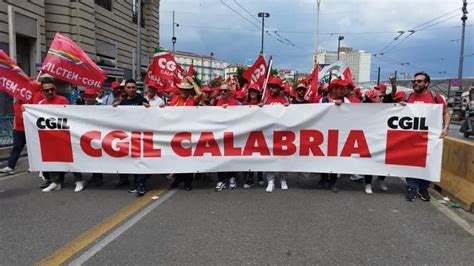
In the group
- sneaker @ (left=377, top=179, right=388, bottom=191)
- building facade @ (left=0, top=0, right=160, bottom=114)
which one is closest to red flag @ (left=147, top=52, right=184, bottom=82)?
sneaker @ (left=377, top=179, right=388, bottom=191)

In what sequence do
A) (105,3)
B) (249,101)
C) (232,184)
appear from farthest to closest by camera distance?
(105,3) < (249,101) < (232,184)

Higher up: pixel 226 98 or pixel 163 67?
pixel 163 67

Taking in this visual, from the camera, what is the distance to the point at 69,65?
24.5 feet

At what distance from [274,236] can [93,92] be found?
4.76m

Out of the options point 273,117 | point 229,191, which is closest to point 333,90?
point 273,117


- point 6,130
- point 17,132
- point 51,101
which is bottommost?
point 6,130

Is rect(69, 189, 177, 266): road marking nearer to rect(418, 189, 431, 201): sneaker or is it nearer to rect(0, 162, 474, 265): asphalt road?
rect(0, 162, 474, 265): asphalt road

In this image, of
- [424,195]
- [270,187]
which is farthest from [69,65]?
[424,195]

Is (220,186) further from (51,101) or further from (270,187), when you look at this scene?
(51,101)

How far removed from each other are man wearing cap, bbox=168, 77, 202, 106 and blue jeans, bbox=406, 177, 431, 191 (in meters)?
3.52

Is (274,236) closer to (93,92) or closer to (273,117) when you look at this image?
(273,117)

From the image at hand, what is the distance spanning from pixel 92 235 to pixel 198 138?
2515 mm

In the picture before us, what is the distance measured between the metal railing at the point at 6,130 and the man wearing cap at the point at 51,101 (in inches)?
177

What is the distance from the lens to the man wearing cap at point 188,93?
6453 millimetres
